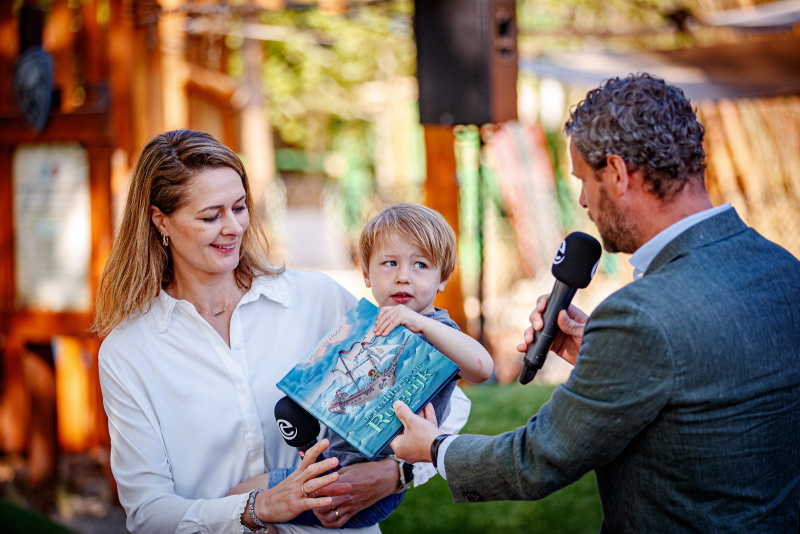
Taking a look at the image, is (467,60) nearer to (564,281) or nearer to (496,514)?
(496,514)

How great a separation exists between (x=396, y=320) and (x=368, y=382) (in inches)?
7.8

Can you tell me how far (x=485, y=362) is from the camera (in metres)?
2.10

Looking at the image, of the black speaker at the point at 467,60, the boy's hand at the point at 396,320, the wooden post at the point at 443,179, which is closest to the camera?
the boy's hand at the point at 396,320

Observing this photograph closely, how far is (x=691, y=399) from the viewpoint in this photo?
153cm

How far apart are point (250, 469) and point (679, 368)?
1.37 m

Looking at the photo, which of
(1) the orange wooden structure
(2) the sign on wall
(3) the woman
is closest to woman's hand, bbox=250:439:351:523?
(3) the woman

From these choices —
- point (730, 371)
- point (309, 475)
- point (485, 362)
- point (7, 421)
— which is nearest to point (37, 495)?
point (7, 421)

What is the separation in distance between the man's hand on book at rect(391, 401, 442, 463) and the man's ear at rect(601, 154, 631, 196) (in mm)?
789

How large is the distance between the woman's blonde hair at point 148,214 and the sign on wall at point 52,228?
8.74ft

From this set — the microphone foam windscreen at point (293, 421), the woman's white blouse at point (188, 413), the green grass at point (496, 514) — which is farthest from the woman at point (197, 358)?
the green grass at point (496, 514)

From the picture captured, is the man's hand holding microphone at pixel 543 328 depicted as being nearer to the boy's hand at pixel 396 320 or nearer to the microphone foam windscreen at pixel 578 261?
the microphone foam windscreen at pixel 578 261

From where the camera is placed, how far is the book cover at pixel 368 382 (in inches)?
76.1

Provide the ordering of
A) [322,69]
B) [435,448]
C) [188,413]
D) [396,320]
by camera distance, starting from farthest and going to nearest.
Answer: [322,69] → [188,413] → [396,320] → [435,448]

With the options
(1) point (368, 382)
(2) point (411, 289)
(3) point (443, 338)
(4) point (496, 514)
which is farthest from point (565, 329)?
(4) point (496, 514)
